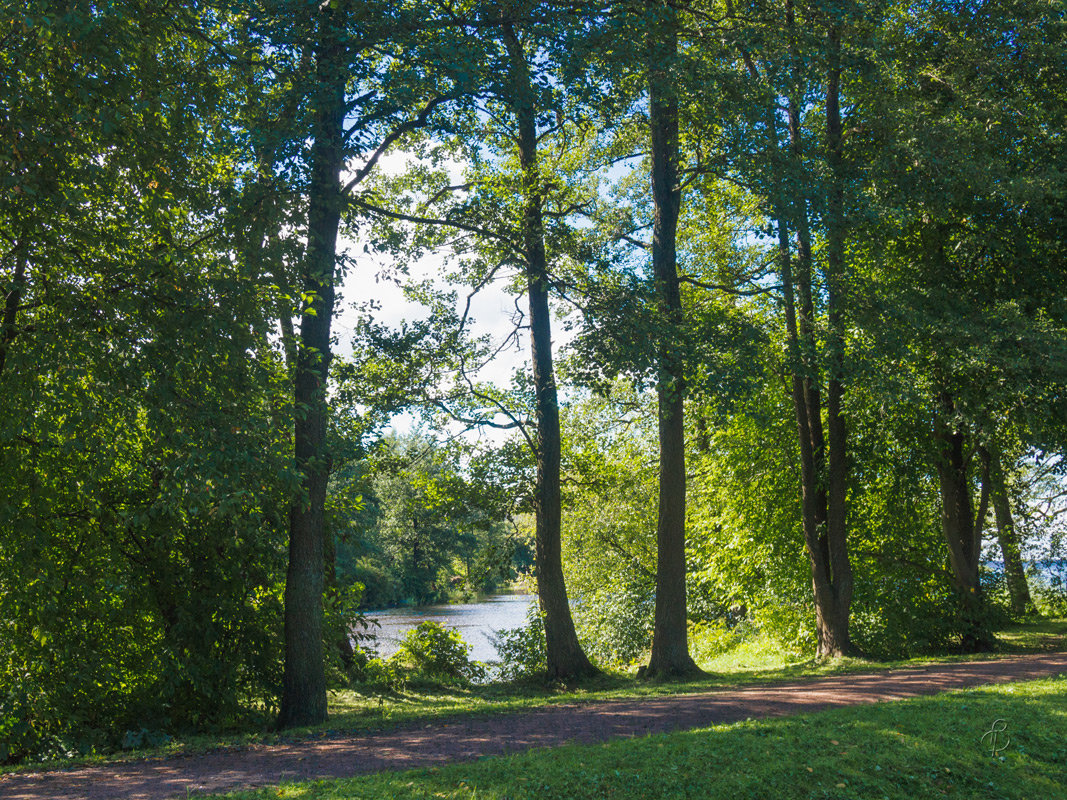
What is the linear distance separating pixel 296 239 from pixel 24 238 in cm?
251

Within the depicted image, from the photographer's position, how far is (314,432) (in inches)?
394

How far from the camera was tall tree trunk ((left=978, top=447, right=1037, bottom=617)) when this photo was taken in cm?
1606

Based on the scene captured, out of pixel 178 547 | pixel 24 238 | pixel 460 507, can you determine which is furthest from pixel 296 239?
pixel 460 507

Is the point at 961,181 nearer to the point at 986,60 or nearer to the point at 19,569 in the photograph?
the point at 986,60

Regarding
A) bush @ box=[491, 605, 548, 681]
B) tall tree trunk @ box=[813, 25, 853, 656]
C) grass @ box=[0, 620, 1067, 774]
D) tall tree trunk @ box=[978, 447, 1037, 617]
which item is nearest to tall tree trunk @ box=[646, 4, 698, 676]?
grass @ box=[0, 620, 1067, 774]

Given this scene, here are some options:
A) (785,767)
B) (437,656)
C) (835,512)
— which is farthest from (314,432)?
(835,512)

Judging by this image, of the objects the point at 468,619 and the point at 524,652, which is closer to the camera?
the point at 524,652

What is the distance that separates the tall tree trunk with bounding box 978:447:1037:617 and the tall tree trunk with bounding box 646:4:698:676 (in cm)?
721

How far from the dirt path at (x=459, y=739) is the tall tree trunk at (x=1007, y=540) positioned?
21.5 ft

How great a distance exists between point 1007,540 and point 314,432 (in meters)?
17.1

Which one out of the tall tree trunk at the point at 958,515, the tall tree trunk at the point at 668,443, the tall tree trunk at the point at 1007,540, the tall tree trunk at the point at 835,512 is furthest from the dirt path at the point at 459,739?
the tall tree trunk at the point at 1007,540

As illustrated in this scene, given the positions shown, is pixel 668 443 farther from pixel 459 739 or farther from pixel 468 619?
pixel 468 619

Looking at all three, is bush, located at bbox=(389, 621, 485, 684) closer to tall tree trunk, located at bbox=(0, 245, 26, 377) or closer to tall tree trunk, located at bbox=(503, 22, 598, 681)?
tall tree trunk, located at bbox=(503, 22, 598, 681)

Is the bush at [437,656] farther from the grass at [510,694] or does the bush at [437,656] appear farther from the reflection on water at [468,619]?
the reflection on water at [468,619]
